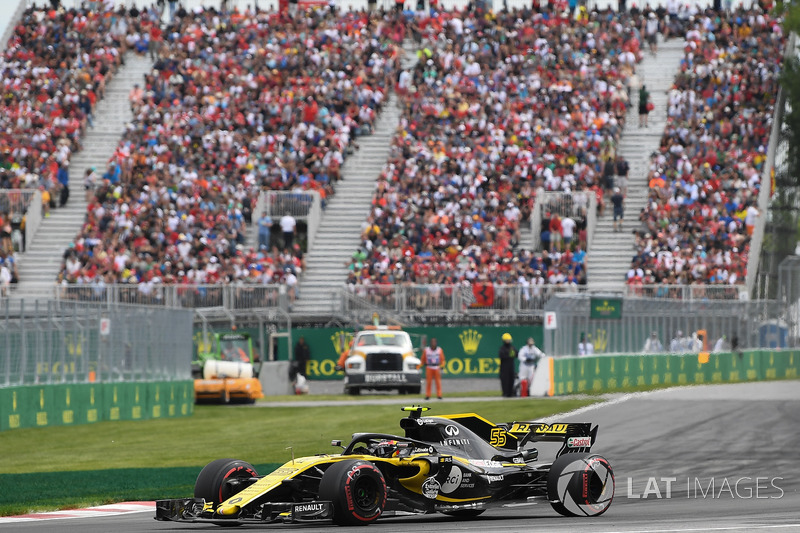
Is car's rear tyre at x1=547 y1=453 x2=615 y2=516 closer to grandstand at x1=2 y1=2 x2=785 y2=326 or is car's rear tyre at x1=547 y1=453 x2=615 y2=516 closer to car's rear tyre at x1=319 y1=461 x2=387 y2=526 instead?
car's rear tyre at x1=319 y1=461 x2=387 y2=526

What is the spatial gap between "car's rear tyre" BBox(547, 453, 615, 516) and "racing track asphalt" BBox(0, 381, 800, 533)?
0.17 m

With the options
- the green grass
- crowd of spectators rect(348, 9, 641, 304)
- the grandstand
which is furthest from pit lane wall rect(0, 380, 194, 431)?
crowd of spectators rect(348, 9, 641, 304)

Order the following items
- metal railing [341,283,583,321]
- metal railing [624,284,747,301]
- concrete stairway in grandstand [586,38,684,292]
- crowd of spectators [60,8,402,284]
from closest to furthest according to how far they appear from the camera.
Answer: metal railing [624,284,747,301] < metal railing [341,283,583,321] < concrete stairway in grandstand [586,38,684,292] < crowd of spectators [60,8,402,284]

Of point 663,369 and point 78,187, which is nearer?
point 663,369

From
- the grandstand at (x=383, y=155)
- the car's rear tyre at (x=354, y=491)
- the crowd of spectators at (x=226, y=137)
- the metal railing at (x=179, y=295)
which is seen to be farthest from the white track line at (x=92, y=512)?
the crowd of spectators at (x=226, y=137)

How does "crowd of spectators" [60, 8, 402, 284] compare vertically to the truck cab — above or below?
above

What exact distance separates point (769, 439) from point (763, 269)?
20367 mm

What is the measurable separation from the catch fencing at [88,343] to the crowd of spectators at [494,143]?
10909mm

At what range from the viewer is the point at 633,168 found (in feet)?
152

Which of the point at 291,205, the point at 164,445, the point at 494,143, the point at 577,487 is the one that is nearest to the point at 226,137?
the point at 291,205

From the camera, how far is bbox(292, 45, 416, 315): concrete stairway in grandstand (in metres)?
42.2

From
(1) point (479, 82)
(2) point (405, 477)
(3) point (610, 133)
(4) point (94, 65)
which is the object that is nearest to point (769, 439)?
(2) point (405, 477)

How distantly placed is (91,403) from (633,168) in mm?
23893

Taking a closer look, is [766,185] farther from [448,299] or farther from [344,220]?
[344,220]
